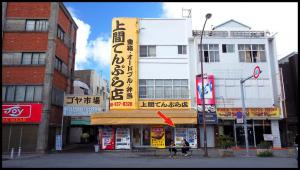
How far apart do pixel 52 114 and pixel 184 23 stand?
52.6 feet

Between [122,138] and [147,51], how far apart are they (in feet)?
29.0

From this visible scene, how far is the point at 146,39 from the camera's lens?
2755 cm

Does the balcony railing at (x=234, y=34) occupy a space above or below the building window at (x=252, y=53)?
above

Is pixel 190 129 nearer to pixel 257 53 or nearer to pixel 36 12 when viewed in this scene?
pixel 257 53

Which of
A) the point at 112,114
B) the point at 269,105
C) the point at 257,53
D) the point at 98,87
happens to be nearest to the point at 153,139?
the point at 112,114

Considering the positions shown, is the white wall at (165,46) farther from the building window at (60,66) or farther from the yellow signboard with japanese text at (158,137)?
the building window at (60,66)

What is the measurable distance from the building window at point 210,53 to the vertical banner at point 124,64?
6867mm

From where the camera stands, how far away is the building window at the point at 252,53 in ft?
90.5

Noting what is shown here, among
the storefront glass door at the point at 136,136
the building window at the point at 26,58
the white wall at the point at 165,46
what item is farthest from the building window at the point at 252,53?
the building window at the point at 26,58

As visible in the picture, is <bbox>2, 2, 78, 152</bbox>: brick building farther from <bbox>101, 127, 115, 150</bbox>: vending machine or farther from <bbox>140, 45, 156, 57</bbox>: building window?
<bbox>140, 45, 156, 57</bbox>: building window

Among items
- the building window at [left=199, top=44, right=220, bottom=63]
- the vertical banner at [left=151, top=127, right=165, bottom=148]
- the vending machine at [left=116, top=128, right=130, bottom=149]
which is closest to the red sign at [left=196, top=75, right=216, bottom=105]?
the building window at [left=199, top=44, right=220, bottom=63]

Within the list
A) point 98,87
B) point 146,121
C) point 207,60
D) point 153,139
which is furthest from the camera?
point 98,87

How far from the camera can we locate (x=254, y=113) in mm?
25703

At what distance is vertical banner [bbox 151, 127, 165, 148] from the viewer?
2548cm
